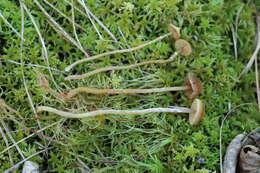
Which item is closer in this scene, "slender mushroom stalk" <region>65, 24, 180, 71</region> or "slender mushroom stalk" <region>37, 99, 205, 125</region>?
"slender mushroom stalk" <region>37, 99, 205, 125</region>

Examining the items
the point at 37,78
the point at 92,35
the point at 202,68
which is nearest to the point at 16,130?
the point at 37,78

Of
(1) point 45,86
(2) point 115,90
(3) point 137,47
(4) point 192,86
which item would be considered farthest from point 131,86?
(1) point 45,86

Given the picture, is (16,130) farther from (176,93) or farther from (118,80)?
(176,93)

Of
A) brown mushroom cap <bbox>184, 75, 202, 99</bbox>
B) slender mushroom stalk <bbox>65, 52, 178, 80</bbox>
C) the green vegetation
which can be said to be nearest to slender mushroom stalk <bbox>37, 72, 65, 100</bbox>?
the green vegetation

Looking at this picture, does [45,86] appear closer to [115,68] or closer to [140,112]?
[115,68]

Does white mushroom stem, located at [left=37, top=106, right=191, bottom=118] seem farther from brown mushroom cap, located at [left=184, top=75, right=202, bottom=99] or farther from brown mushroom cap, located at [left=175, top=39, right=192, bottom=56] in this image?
brown mushroom cap, located at [left=175, top=39, right=192, bottom=56]
